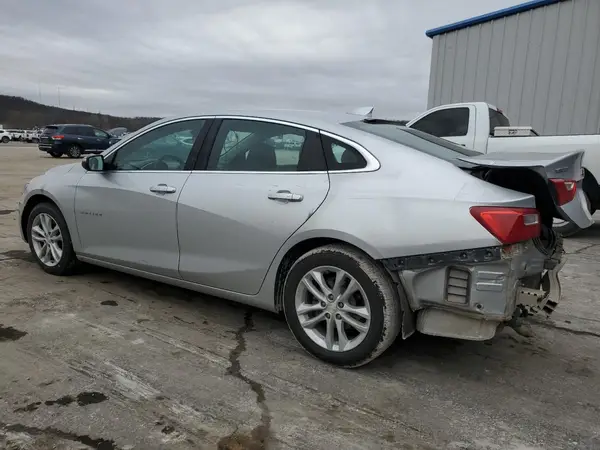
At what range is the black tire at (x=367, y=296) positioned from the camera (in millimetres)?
2727

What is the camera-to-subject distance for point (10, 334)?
3254 millimetres

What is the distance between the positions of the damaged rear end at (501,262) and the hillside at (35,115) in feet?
282

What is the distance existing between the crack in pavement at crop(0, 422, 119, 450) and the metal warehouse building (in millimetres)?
10397

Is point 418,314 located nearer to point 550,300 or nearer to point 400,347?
point 400,347

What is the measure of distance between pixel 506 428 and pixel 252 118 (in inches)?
93.7

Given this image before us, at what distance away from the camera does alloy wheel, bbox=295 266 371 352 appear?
112 inches

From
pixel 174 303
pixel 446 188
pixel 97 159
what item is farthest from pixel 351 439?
pixel 97 159

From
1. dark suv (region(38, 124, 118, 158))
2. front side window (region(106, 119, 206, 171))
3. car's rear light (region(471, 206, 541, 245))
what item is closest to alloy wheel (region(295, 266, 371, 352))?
car's rear light (region(471, 206, 541, 245))

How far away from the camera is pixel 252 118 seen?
3.45 m

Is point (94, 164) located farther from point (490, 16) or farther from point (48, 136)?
point (48, 136)

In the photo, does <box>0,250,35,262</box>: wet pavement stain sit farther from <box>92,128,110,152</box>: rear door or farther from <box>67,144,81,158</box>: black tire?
<box>92,128,110,152</box>: rear door

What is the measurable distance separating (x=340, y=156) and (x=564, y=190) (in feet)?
4.03

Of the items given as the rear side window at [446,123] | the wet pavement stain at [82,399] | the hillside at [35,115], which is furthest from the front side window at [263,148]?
the hillside at [35,115]

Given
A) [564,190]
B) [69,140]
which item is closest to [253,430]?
[564,190]
